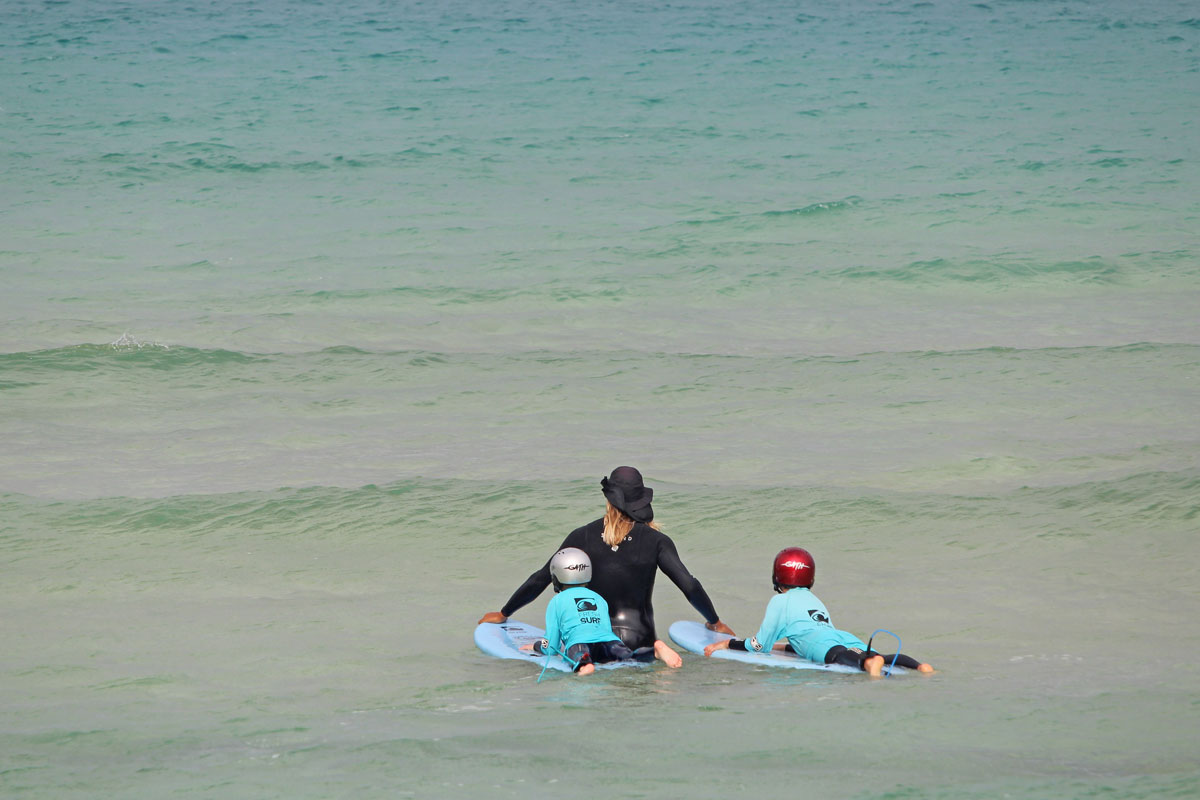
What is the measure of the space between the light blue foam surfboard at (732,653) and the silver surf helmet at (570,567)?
69 cm

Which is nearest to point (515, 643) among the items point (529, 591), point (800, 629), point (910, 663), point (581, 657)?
point (529, 591)

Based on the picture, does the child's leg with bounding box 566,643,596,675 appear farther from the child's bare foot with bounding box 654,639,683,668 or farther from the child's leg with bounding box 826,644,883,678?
the child's leg with bounding box 826,644,883,678

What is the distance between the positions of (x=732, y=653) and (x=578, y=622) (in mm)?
747

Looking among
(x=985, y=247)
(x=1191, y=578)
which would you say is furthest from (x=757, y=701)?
(x=985, y=247)

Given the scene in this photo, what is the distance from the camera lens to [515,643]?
22.3 feet

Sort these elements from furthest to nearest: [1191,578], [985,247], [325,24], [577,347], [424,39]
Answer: [325,24] → [424,39] → [985,247] → [577,347] → [1191,578]

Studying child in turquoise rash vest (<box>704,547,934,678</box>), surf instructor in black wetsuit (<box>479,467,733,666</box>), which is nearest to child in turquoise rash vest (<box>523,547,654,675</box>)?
surf instructor in black wetsuit (<box>479,467,733,666</box>)

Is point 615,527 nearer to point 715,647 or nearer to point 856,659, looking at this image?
point 715,647

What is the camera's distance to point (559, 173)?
957 inches

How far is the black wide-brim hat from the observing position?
660cm

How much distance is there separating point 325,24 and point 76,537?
3863 cm

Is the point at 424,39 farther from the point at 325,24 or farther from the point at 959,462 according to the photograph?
the point at 959,462

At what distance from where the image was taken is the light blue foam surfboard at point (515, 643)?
21.1ft

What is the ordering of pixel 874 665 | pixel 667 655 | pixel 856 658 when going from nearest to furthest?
1. pixel 874 665
2. pixel 856 658
3. pixel 667 655
